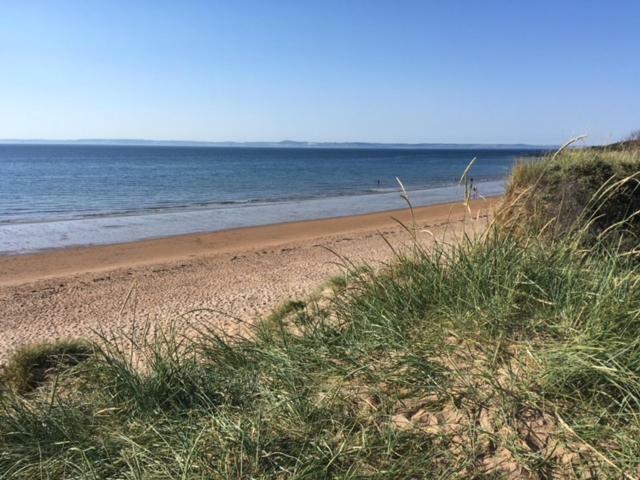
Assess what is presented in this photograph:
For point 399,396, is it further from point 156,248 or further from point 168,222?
point 168,222

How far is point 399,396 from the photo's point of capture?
3021 mm

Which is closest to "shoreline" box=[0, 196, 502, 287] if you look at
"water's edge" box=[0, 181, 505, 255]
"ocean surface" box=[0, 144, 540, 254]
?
"water's edge" box=[0, 181, 505, 255]

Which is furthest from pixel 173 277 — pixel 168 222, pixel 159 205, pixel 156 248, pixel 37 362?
pixel 159 205

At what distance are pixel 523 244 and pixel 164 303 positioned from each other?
276 inches

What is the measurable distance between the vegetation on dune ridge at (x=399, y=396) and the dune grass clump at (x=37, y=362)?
144cm

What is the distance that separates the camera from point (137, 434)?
9.39ft

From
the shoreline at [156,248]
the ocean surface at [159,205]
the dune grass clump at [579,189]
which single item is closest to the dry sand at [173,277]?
the shoreline at [156,248]

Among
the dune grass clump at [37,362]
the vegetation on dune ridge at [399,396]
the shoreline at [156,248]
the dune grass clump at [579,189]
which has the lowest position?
the shoreline at [156,248]

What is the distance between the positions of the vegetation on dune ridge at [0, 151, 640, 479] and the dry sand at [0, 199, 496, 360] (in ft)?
5.20

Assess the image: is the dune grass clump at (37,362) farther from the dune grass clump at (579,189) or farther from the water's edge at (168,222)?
the water's edge at (168,222)

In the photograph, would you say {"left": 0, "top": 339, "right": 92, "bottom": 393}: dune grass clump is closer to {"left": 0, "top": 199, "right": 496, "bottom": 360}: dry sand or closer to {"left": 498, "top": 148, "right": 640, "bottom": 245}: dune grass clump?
{"left": 0, "top": 199, "right": 496, "bottom": 360}: dry sand

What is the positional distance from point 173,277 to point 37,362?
671cm

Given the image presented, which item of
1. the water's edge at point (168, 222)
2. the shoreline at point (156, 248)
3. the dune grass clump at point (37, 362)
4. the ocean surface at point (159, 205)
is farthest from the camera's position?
the ocean surface at point (159, 205)

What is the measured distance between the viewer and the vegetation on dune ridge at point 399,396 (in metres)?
2.52
